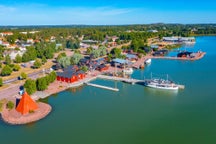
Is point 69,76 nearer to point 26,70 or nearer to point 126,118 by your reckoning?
point 26,70

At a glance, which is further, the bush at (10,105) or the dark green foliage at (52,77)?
the dark green foliage at (52,77)

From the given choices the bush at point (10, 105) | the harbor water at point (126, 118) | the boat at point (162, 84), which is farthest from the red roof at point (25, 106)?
the boat at point (162, 84)

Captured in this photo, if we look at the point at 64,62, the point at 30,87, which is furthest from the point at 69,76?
the point at 64,62

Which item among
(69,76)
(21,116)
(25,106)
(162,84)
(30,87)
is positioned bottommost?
(21,116)

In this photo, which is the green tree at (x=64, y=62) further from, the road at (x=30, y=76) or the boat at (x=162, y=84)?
the boat at (x=162, y=84)

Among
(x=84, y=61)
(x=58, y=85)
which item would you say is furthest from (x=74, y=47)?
(x=58, y=85)

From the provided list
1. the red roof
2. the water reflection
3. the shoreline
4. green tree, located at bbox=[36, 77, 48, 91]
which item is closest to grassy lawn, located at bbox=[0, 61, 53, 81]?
green tree, located at bbox=[36, 77, 48, 91]

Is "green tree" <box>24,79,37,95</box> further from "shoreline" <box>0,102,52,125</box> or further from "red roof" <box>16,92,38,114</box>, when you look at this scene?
"red roof" <box>16,92,38,114</box>

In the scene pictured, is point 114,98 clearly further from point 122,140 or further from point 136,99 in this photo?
point 122,140

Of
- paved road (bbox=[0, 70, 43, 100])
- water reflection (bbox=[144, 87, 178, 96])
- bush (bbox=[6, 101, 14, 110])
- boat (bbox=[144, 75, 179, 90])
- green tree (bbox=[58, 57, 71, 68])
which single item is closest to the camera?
bush (bbox=[6, 101, 14, 110])
